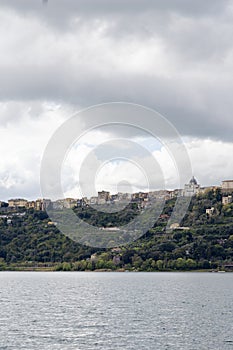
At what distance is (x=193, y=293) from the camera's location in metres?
131

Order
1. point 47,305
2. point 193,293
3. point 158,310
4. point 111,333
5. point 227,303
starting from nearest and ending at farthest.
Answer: point 111,333 < point 158,310 < point 47,305 < point 227,303 < point 193,293

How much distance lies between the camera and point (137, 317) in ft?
269

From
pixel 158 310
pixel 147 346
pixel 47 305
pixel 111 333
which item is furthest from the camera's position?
pixel 47 305

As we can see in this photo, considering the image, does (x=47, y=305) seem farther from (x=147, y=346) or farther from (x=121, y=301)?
(x=147, y=346)

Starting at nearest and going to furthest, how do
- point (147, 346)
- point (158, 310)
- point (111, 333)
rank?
point (147, 346) → point (111, 333) → point (158, 310)

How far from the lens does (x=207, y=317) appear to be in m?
83.4

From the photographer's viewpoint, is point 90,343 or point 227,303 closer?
point 90,343

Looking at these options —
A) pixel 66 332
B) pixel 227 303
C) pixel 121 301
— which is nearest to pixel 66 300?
pixel 121 301

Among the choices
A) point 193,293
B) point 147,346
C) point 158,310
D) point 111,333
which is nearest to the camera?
point 147,346

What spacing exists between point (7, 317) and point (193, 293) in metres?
55.8

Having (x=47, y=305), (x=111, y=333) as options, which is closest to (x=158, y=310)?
(x=47, y=305)

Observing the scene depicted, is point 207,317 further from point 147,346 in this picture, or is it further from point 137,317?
point 147,346

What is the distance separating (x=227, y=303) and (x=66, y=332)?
147 ft

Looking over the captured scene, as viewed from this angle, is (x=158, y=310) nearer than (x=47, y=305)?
Yes
